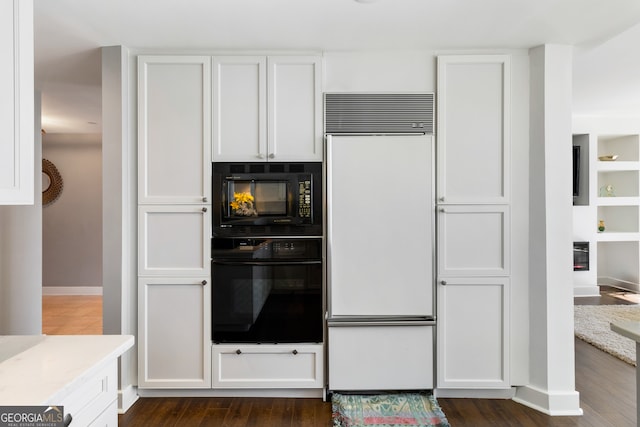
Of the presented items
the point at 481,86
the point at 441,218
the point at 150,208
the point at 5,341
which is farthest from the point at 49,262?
the point at 481,86

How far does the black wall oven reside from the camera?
2666 millimetres

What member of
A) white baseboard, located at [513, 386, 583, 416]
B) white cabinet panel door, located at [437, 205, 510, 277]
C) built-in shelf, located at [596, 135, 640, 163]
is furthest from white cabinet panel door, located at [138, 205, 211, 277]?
built-in shelf, located at [596, 135, 640, 163]

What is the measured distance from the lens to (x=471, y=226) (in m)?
2.64

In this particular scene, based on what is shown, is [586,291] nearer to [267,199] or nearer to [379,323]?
[379,323]

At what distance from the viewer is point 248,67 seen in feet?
8.75

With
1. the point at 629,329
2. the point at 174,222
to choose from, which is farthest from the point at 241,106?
the point at 629,329

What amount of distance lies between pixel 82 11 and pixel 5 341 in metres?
1.73

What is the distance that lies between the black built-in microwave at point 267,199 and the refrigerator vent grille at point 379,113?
345 mm

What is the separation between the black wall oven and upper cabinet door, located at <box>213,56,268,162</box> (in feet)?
2.01

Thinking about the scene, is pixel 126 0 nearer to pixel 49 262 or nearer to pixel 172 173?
pixel 172 173

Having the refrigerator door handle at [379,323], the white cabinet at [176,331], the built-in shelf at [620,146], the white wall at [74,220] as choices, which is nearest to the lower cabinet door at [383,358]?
the refrigerator door handle at [379,323]

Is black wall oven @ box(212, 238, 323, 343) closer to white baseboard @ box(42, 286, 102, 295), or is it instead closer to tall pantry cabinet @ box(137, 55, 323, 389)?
tall pantry cabinet @ box(137, 55, 323, 389)

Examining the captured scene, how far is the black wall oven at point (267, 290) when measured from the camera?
2666mm

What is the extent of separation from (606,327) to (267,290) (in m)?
3.73
